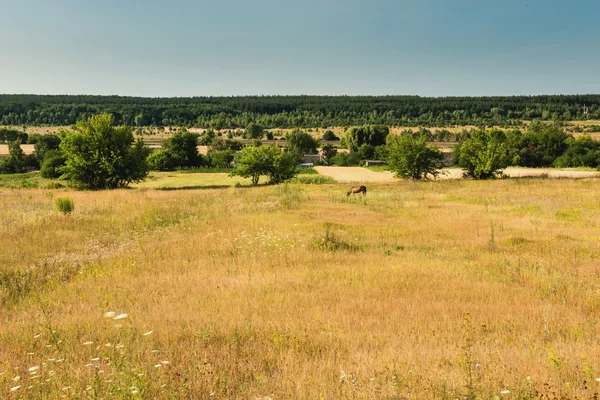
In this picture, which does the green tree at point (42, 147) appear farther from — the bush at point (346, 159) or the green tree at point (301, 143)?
the bush at point (346, 159)

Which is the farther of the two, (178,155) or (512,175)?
(178,155)

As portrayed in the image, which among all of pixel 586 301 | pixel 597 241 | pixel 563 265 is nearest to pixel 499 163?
pixel 597 241

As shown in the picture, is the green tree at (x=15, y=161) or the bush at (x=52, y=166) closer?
the bush at (x=52, y=166)

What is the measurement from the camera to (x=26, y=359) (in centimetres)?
569

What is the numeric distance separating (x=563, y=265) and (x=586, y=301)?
12.2 ft

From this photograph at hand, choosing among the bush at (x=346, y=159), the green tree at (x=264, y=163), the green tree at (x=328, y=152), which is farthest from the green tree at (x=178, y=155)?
the green tree at (x=264, y=163)

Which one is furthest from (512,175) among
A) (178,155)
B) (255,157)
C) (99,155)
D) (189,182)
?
(178,155)

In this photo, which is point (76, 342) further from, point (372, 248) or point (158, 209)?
point (158, 209)

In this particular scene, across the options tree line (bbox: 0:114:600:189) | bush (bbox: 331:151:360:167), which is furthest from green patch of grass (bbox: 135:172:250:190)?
bush (bbox: 331:151:360:167)

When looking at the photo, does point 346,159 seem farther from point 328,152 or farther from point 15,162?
point 15,162

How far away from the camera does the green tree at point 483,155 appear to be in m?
54.3

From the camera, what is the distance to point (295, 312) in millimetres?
7547

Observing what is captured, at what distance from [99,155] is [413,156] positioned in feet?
125

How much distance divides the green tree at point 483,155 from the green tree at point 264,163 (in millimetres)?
24715
